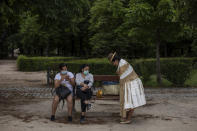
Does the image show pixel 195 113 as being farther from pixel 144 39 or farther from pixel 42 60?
pixel 42 60

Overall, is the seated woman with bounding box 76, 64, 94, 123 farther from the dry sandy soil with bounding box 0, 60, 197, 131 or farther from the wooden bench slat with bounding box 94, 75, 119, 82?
the wooden bench slat with bounding box 94, 75, 119, 82

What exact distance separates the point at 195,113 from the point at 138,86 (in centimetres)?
235

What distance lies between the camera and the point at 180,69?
45.8ft

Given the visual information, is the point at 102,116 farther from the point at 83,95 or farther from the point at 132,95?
the point at 132,95

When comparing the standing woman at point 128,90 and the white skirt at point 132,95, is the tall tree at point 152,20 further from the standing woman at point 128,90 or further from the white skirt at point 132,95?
the white skirt at point 132,95

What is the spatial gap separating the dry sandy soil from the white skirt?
1.56ft

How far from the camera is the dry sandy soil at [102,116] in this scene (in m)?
6.46

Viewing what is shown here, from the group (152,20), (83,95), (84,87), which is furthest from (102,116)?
(152,20)

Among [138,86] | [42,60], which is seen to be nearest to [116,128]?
[138,86]

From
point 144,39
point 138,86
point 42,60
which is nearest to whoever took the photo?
point 138,86

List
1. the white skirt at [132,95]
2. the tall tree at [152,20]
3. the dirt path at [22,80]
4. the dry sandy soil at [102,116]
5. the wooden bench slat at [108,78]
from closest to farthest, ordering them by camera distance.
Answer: the dry sandy soil at [102,116], the white skirt at [132,95], the wooden bench slat at [108,78], the tall tree at [152,20], the dirt path at [22,80]

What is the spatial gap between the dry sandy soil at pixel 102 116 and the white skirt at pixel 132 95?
475 mm

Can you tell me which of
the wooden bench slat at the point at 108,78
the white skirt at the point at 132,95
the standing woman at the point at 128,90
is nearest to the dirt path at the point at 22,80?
the wooden bench slat at the point at 108,78

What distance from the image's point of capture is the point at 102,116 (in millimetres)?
7641
